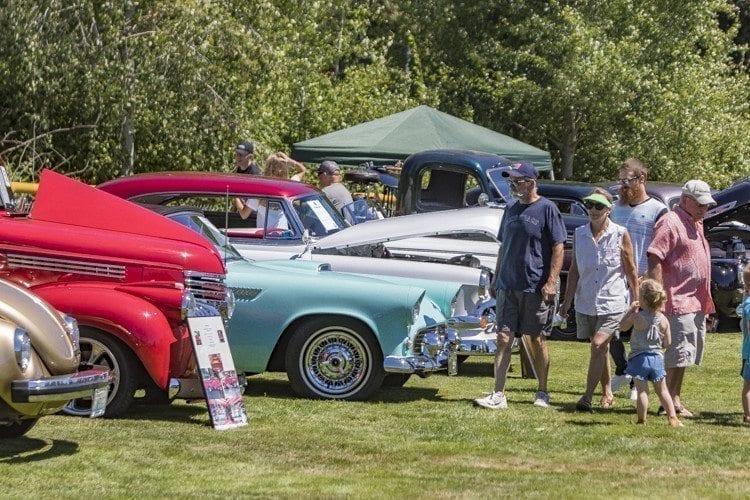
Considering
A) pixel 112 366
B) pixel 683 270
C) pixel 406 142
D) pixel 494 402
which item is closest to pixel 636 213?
pixel 683 270

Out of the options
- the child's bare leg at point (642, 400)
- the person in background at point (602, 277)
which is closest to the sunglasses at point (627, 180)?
the person in background at point (602, 277)

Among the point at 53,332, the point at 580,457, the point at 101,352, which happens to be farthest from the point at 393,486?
Result: the point at 101,352

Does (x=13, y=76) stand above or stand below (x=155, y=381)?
above

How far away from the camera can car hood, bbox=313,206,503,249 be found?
1401 cm

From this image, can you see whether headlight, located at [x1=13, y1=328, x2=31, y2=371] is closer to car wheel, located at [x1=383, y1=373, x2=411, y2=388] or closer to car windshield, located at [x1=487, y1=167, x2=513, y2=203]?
car wheel, located at [x1=383, y1=373, x2=411, y2=388]

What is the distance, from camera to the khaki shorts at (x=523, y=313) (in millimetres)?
11422

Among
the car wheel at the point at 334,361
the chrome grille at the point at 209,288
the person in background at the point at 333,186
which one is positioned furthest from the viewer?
the person in background at the point at 333,186

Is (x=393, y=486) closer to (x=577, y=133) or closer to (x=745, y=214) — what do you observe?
(x=745, y=214)

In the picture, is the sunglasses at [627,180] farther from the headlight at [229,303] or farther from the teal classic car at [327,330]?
the headlight at [229,303]

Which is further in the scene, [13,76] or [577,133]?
[577,133]

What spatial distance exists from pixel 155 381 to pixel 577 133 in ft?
92.0

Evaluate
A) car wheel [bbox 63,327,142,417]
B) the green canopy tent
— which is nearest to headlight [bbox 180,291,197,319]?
car wheel [bbox 63,327,142,417]

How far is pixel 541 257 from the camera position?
11.5 metres

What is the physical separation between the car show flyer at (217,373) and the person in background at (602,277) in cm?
280
